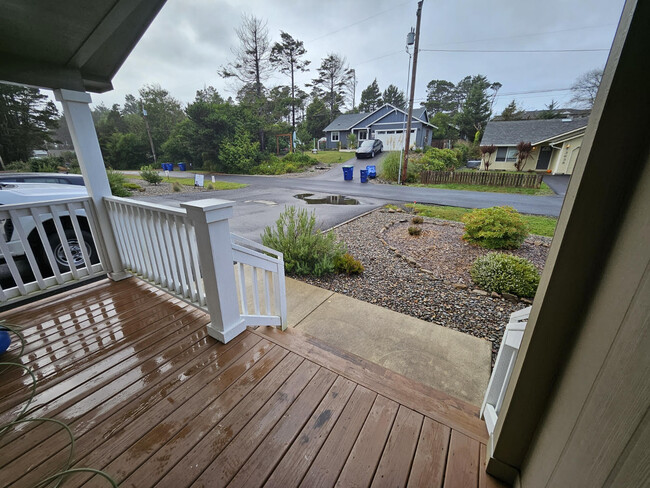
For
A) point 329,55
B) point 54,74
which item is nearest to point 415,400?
point 54,74

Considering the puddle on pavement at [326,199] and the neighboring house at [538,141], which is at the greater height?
the neighboring house at [538,141]

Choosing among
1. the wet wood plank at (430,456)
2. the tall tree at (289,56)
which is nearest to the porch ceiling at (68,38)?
the wet wood plank at (430,456)

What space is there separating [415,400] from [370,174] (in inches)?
561

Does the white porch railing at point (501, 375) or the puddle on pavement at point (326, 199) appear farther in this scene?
the puddle on pavement at point (326, 199)

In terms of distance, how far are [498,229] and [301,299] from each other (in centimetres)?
375

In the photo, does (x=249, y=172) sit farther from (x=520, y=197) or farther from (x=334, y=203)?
(x=520, y=197)

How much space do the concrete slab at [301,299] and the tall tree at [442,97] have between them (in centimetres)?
3811

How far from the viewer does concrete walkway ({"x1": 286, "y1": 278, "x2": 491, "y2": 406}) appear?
2070 mm

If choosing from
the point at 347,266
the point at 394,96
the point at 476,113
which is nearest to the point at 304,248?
the point at 347,266

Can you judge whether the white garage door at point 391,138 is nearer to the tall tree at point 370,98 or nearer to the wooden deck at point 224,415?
the tall tree at point 370,98

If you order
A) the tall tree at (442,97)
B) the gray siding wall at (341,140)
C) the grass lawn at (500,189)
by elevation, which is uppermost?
the tall tree at (442,97)

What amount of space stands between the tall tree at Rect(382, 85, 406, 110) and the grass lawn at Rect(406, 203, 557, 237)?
33.7 m

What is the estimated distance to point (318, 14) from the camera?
7547 millimetres

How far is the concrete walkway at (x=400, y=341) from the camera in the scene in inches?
81.5
